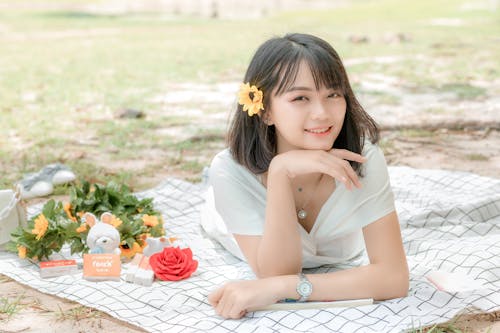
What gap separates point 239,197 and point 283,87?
0.55 m

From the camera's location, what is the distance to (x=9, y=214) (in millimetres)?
3713

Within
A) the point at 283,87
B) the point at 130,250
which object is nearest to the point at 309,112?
the point at 283,87

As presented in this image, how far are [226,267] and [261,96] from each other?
1.01 m

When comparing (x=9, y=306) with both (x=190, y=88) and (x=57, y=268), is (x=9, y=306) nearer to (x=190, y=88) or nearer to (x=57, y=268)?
(x=57, y=268)

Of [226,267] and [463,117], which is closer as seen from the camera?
[226,267]

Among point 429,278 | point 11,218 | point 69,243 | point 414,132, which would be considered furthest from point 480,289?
point 414,132

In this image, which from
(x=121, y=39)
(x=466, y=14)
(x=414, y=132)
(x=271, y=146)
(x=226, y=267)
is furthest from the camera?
(x=466, y=14)

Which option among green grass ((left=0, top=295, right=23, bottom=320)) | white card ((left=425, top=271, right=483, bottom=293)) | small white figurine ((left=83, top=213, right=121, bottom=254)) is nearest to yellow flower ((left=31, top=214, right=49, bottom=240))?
small white figurine ((left=83, top=213, right=121, bottom=254))

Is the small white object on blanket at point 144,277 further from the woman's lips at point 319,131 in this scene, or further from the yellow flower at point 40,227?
the woman's lips at point 319,131

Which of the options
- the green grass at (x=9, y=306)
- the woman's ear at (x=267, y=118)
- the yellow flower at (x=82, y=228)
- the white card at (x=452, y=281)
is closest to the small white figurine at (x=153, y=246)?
the yellow flower at (x=82, y=228)

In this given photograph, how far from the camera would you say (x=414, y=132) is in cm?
621

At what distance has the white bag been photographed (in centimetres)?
370

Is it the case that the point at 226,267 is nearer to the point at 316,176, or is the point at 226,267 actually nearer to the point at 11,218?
the point at 316,176

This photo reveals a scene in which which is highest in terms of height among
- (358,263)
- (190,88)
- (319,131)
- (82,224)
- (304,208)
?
(319,131)
